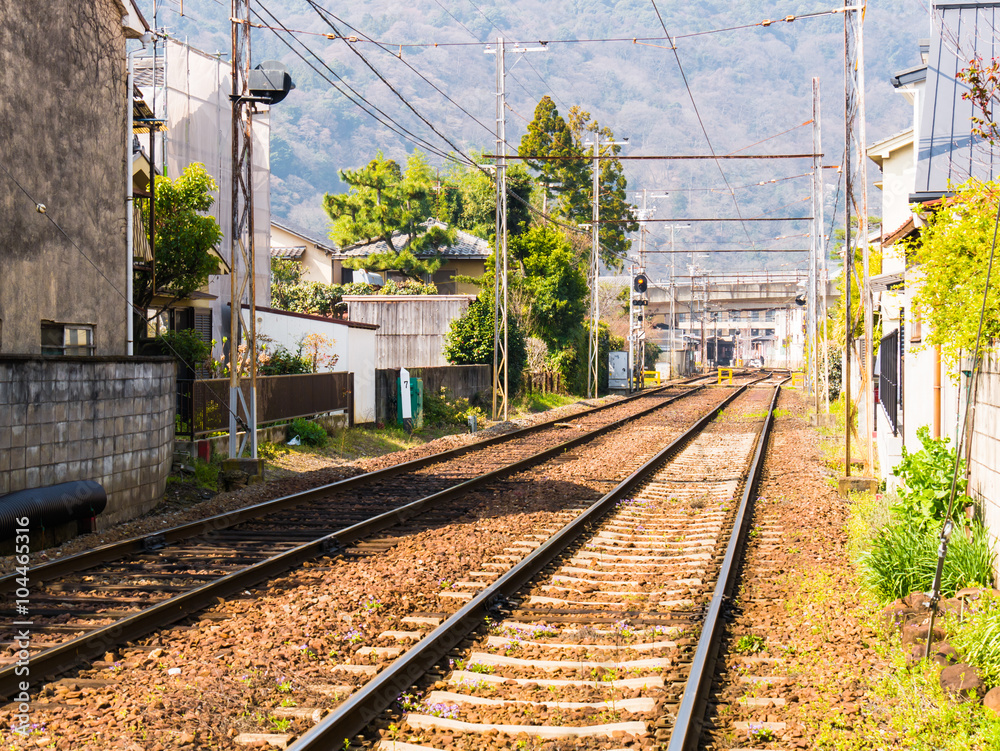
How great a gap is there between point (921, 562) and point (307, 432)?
46.4 feet

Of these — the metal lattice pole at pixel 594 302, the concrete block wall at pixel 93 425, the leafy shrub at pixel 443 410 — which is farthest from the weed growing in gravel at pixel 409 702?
the metal lattice pole at pixel 594 302

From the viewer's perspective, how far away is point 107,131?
14797 millimetres

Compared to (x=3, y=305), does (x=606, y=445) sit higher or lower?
lower

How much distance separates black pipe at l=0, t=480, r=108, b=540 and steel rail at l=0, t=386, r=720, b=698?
2.51m

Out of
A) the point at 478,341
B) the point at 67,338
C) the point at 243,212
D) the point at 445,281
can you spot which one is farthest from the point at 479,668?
the point at 445,281

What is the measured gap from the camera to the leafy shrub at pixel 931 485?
8.50 metres

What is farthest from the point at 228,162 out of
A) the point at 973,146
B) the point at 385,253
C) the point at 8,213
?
the point at 973,146

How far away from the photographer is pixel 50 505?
9.85 meters

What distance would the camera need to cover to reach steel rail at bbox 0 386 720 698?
19.5 feet

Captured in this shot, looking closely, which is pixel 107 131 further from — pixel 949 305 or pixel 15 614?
pixel 949 305

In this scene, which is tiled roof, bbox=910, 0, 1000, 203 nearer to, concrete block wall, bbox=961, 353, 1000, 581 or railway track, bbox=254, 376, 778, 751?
concrete block wall, bbox=961, 353, 1000, 581

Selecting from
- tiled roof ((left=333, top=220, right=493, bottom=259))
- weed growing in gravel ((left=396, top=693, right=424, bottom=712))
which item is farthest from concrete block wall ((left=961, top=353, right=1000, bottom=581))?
tiled roof ((left=333, top=220, right=493, bottom=259))

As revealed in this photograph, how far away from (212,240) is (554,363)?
22.1m

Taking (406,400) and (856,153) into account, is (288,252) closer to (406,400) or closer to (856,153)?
(406,400)
